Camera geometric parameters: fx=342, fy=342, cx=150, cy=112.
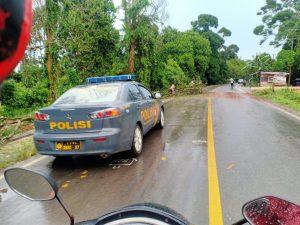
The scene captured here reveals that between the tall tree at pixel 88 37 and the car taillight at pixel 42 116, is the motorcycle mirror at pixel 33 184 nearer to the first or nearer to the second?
the car taillight at pixel 42 116

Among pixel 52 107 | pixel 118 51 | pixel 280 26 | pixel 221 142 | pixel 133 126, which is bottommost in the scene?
pixel 221 142

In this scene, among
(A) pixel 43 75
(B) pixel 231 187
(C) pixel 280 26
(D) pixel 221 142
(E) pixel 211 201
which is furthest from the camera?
(C) pixel 280 26

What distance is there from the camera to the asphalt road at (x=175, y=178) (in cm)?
455

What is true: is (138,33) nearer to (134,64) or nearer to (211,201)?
(134,64)

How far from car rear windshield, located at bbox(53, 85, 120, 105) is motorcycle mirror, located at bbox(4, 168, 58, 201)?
15.3ft

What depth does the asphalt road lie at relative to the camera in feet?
14.9

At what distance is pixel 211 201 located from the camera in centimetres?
463

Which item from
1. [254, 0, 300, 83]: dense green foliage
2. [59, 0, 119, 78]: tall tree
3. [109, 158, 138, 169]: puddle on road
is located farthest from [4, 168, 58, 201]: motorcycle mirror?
[254, 0, 300, 83]: dense green foliage

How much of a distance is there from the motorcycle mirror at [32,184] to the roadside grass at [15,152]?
5237 millimetres

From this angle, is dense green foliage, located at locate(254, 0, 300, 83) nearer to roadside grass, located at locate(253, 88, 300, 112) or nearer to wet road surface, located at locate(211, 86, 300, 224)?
roadside grass, located at locate(253, 88, 300, 112)

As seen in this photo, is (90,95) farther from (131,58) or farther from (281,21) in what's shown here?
(281,21)

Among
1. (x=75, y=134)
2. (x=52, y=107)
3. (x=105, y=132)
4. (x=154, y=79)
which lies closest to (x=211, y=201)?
(x=105, y=132)

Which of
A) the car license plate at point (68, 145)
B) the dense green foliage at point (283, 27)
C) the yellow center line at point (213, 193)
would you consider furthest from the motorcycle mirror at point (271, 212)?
the dense green foliage at point (283, 27)

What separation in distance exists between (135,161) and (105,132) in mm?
1038
